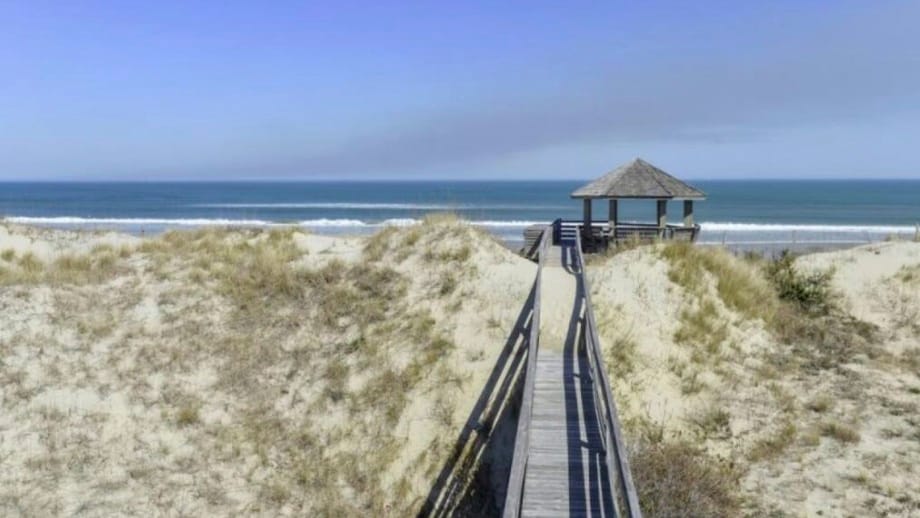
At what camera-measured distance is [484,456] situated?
13.0 m

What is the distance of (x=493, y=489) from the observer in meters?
12.5

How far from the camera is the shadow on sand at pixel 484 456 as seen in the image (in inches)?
487

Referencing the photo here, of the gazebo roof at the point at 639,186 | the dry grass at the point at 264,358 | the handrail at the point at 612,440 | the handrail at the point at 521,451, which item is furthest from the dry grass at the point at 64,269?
the gazebo roof at the point at 639,186

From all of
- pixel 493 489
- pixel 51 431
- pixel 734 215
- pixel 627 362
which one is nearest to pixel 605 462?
pixel 493 489

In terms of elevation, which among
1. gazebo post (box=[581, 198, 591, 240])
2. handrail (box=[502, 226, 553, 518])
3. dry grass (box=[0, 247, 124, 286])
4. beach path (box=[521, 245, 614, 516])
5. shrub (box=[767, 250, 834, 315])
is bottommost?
beach path (box=[521, 245, 614, 516])

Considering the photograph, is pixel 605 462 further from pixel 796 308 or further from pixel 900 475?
pixel 796 308

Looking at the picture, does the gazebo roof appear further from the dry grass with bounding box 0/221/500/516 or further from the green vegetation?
the dry grass with bounding box 0/221/500/516

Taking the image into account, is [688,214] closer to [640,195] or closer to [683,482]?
[640,195]

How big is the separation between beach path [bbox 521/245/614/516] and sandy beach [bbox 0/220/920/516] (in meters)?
1.40

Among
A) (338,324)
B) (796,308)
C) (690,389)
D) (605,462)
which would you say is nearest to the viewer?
(605,462)

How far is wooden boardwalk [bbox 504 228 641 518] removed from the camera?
26.3 ft

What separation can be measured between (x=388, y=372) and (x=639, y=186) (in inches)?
444

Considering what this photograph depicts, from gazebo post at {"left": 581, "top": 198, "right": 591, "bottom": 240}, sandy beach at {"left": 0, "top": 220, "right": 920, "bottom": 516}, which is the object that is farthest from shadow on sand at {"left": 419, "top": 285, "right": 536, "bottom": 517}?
gazebo post at {"left": 581, "top": 198, "right": 591, "bottom": 240}

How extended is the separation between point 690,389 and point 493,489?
16.6ft
